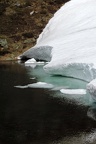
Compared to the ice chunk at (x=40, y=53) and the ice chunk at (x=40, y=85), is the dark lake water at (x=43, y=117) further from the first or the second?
the ice chunk at (x=40, y=53)

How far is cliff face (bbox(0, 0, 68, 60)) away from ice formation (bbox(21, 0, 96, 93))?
19.1 feet

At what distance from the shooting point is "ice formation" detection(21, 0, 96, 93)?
28.4 meters

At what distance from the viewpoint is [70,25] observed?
151 feet

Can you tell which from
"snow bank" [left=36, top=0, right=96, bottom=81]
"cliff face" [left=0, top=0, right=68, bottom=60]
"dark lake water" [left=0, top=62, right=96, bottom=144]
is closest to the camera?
"dark lake water" [left=0, top=62, right=96, bottom=144]

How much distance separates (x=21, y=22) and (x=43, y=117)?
158 feet

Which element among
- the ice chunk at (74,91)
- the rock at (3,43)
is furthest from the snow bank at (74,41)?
the rock at (3,43)

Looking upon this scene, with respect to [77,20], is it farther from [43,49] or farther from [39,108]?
[39,108]

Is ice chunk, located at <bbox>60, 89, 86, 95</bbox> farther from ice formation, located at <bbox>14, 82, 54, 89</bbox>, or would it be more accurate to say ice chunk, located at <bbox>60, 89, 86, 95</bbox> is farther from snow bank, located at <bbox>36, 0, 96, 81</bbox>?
ice formation, located at <bbox>14, 82, 54, 89</bbox>

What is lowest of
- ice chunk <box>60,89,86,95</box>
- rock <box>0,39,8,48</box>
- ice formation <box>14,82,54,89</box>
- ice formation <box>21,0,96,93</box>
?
rock <box>0,39,8,48</box>

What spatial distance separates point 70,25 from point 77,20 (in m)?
1.45

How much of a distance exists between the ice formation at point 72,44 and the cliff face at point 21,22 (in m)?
5.83

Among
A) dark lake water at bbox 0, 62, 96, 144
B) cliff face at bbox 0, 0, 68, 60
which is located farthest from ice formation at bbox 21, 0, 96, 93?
cliff face at bbox 0, 0, 68, 60

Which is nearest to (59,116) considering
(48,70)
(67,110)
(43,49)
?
(67,110)

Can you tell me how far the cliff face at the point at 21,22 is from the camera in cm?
5506
